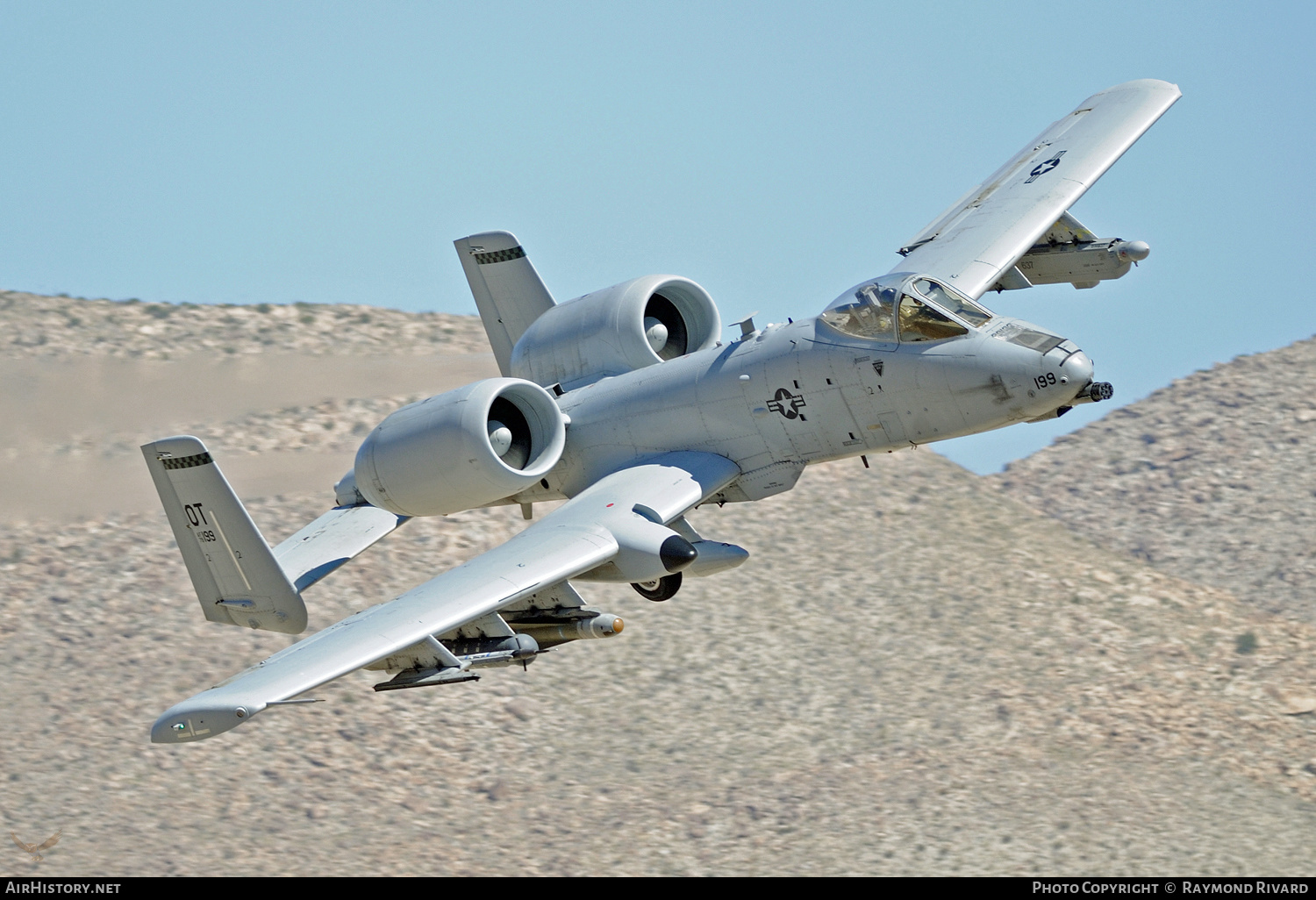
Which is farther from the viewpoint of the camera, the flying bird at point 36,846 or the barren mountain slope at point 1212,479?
the barren mountain slope at point 1212,479

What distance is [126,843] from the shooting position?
34.0 metres

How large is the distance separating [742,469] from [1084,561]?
27074 mm

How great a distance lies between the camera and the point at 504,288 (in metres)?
26.5

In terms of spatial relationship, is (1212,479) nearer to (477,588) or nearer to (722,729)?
(722,729)

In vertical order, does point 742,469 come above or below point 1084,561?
above

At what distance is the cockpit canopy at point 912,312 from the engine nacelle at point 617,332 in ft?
13.8

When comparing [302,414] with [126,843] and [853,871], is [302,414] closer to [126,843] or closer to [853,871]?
[126,843]

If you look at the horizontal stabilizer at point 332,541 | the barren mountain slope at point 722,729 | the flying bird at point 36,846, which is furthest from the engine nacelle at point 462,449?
the flying bird at point 36,846

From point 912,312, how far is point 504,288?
8.61 m

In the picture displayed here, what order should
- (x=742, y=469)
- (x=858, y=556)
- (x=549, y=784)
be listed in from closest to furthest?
(x=742, y=469)
(x=549, y=784)
(x=858, y=556)

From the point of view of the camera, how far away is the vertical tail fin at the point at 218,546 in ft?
69.8

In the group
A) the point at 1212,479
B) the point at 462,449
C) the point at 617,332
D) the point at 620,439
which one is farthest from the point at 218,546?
the point at 1212,479

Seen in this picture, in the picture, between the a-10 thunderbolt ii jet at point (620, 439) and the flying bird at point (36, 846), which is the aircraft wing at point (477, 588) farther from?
the flying bird at point (36, 846)
